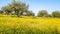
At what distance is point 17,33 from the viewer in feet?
25.6

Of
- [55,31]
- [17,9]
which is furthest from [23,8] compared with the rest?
[55,31]

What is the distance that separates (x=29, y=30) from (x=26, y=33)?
54cm

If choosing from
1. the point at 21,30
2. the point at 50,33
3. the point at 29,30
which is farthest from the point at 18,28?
the point at 50,33

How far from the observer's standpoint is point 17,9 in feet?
127

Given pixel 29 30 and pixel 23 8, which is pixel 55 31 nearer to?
pixel 29 30

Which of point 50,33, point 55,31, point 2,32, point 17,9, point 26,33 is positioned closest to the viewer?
point 2,32

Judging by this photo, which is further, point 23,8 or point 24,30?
point 23,8

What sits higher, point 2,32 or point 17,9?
point 2,32

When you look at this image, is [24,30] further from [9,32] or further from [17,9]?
[17,9]

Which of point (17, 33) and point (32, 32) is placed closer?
point (17, 33)

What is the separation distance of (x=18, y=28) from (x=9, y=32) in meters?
0.60

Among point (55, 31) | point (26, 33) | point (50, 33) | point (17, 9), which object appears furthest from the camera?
point (17, 9)

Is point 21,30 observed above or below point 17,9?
above

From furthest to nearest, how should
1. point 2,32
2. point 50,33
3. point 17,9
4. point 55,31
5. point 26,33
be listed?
point 17,9 → point 55,31 → point 50,33 → point 26,33 → point 2,32
